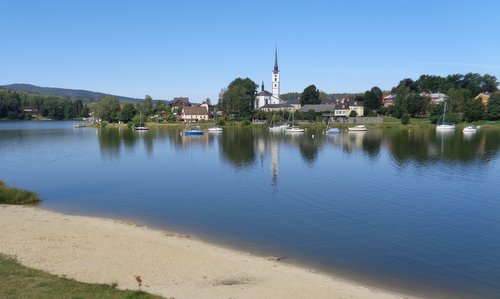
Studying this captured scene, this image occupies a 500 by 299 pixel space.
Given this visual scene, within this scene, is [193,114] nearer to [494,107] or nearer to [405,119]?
[405,119]

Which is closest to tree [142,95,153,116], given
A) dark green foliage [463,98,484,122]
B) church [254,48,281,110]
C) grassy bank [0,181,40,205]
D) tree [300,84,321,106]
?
church [254,48,281,110]

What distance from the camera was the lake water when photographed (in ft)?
54.6

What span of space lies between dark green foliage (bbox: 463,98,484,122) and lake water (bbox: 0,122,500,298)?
7134cm

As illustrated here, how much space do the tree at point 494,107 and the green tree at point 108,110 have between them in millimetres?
118052

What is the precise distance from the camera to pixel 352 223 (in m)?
22.2

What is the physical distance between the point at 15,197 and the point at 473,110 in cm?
11852

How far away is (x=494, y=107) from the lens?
4437 inches

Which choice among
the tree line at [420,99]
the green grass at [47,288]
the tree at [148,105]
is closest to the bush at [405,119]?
the tree line at [420,99]

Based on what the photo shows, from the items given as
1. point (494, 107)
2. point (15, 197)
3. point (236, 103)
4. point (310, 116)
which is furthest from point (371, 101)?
point (15, 197)

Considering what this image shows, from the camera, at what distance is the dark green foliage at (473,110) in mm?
114312

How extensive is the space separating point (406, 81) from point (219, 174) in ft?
492

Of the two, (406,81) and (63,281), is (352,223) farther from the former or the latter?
(406,81)

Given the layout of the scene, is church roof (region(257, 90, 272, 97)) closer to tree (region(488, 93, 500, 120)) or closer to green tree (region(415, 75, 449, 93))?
green tree (region(415, 75, 449, 93))

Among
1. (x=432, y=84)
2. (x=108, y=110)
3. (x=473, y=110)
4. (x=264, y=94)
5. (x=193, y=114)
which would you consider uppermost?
(x=432, y=84)
